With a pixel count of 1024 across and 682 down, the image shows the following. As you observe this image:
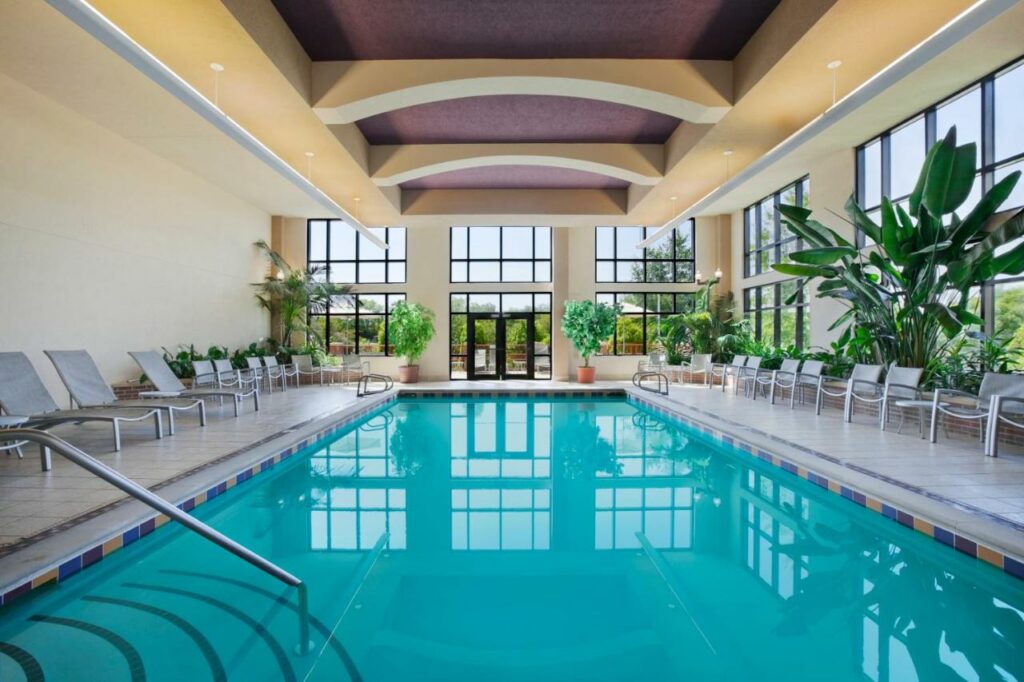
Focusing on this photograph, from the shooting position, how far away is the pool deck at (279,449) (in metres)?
3.26

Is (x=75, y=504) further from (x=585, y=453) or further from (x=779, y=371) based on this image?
(x=779, y=371)

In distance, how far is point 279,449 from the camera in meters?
5.87

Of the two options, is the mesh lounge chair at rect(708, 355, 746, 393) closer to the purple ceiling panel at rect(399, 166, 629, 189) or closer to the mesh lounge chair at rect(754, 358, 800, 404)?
the mesh lounge chair at rect(754, 358, 800, 404)

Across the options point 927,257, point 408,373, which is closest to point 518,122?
point 927,257

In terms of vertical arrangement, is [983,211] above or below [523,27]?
below

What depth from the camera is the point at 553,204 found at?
40.9ft

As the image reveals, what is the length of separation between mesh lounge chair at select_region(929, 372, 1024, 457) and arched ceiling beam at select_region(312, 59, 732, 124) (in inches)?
169

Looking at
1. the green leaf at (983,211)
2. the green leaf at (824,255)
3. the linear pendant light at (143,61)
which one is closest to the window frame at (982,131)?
the green leaf at (824,255)

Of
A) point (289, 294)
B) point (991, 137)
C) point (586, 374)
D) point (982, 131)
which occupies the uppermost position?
point (982, 131)

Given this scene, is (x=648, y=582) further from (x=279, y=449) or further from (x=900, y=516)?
(x=279, y=449)

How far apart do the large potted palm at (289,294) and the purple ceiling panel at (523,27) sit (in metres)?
7.96

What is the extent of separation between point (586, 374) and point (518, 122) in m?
7.52

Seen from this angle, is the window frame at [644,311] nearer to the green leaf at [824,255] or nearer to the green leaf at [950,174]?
the green leaf at [824,255]

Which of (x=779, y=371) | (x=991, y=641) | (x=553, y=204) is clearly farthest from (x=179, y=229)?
(x=991, y=641)
